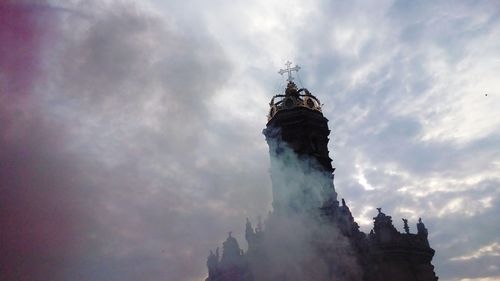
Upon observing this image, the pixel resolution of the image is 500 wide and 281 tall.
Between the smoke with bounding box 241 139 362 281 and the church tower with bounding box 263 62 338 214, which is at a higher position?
the church tower with bounding box 263 62 338 214

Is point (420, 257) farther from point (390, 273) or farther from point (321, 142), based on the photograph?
point (321, 142)

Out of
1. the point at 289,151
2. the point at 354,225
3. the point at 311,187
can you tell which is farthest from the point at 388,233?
the point at 289,151

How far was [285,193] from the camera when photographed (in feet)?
90.6

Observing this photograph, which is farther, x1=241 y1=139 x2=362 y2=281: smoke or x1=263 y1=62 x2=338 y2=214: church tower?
x1=263 y1=62 x2=338 y2=214: church tower

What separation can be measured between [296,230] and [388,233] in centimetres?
829

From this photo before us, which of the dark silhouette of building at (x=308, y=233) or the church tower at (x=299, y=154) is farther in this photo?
the church tower at (x=299, y=154)

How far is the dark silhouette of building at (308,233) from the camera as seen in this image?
930 inches

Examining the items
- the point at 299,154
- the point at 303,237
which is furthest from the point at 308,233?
the point at 299,154

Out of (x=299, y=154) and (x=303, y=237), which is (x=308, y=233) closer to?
(x=303, y=237)

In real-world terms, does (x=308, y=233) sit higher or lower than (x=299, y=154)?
lower

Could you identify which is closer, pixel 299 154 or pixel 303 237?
pixel 303 237

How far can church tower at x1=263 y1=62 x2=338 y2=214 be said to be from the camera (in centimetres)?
2722

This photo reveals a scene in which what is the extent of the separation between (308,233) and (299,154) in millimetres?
6072

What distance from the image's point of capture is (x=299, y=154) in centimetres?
2864
